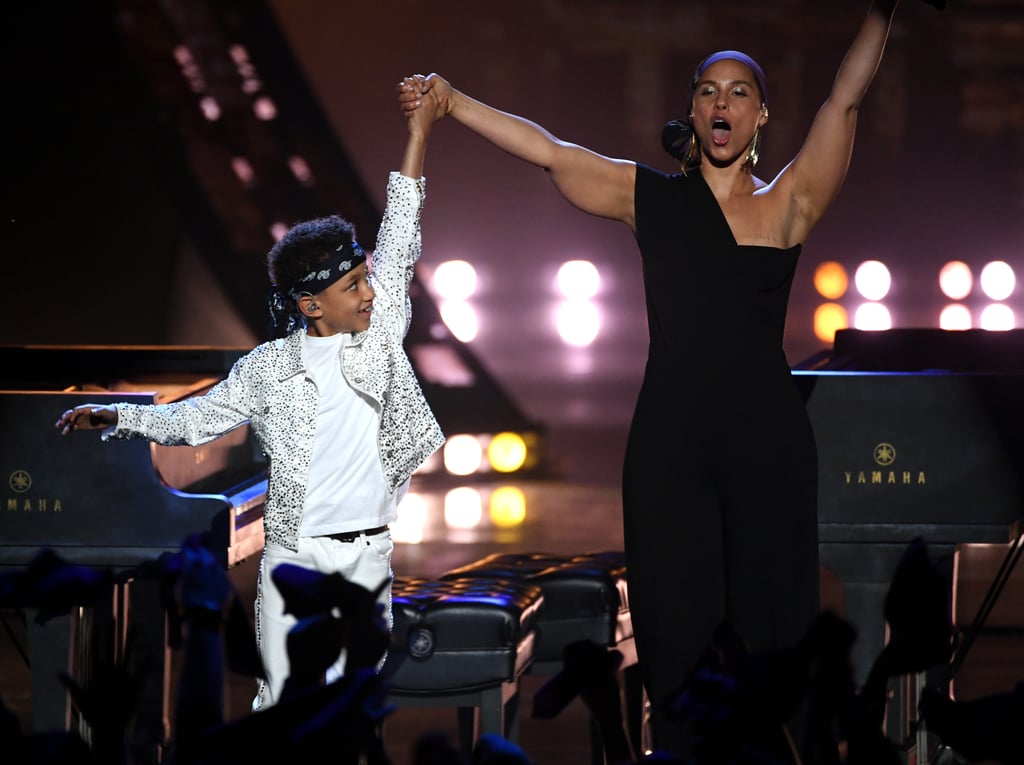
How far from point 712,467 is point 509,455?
17.2ft

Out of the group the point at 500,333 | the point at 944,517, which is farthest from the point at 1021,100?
the point at 944,517

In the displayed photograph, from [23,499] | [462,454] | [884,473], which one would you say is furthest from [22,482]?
[462,454]

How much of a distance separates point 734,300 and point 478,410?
16.8 ft

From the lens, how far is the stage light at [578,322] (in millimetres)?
7512

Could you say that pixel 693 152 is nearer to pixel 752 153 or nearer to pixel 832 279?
pixel 752 153

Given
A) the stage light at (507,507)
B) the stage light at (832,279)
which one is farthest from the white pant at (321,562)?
the stage light at (832,279)

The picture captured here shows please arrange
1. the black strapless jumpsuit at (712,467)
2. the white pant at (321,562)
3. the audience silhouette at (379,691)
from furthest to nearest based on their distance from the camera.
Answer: the white pant at (321,562)
the black strapless jumpsuit at (712,467)
the audience silhouette at (379,691)

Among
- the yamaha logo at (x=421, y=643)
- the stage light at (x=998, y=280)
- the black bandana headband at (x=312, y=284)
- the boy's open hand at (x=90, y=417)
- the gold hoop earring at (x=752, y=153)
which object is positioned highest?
the stage light at (x=998, y=280)

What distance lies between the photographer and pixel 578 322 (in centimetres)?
752

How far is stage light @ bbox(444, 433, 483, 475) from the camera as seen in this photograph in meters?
7.39

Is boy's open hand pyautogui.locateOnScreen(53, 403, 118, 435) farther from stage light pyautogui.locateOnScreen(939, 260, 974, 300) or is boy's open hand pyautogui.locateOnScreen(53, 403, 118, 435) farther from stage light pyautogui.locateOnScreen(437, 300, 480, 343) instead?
stage light pyautogui.locateOnScreen(939, 260, 974, 300)

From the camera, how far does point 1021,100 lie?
274 inches

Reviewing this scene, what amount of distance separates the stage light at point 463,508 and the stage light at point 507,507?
7cm

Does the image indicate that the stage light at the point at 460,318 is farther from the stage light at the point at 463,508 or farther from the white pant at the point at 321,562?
the white pant at the point at 321,562
